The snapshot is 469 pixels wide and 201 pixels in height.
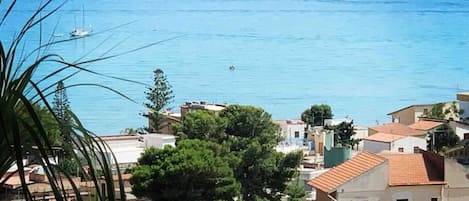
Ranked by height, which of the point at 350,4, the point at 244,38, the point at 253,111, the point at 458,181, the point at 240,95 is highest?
the point at 350,4

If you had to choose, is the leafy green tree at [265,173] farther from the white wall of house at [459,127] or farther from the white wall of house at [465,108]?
the white wall of house at [465,108]

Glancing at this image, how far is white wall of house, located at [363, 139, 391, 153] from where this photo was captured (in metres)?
11.0

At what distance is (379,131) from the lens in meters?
12.2

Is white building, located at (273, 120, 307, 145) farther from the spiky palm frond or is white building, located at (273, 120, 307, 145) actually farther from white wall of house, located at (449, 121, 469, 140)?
the spiky palm frond

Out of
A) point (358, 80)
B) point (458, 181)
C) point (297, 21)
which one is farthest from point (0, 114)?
point (297, 21)

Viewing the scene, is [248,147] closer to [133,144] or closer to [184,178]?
[184,178]

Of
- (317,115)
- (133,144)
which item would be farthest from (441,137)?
(317,115)

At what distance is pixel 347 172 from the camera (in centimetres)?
582

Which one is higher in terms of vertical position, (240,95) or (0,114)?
(240,95)

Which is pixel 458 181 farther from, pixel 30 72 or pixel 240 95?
pixel 240 95

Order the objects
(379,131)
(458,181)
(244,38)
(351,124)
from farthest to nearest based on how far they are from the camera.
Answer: (244,38) → (351,124) → (379,131) → (458,181)

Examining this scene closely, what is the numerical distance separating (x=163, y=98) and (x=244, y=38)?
1974cm

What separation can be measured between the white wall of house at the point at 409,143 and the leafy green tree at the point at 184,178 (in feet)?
14.4

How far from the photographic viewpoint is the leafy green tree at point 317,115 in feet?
52.0
